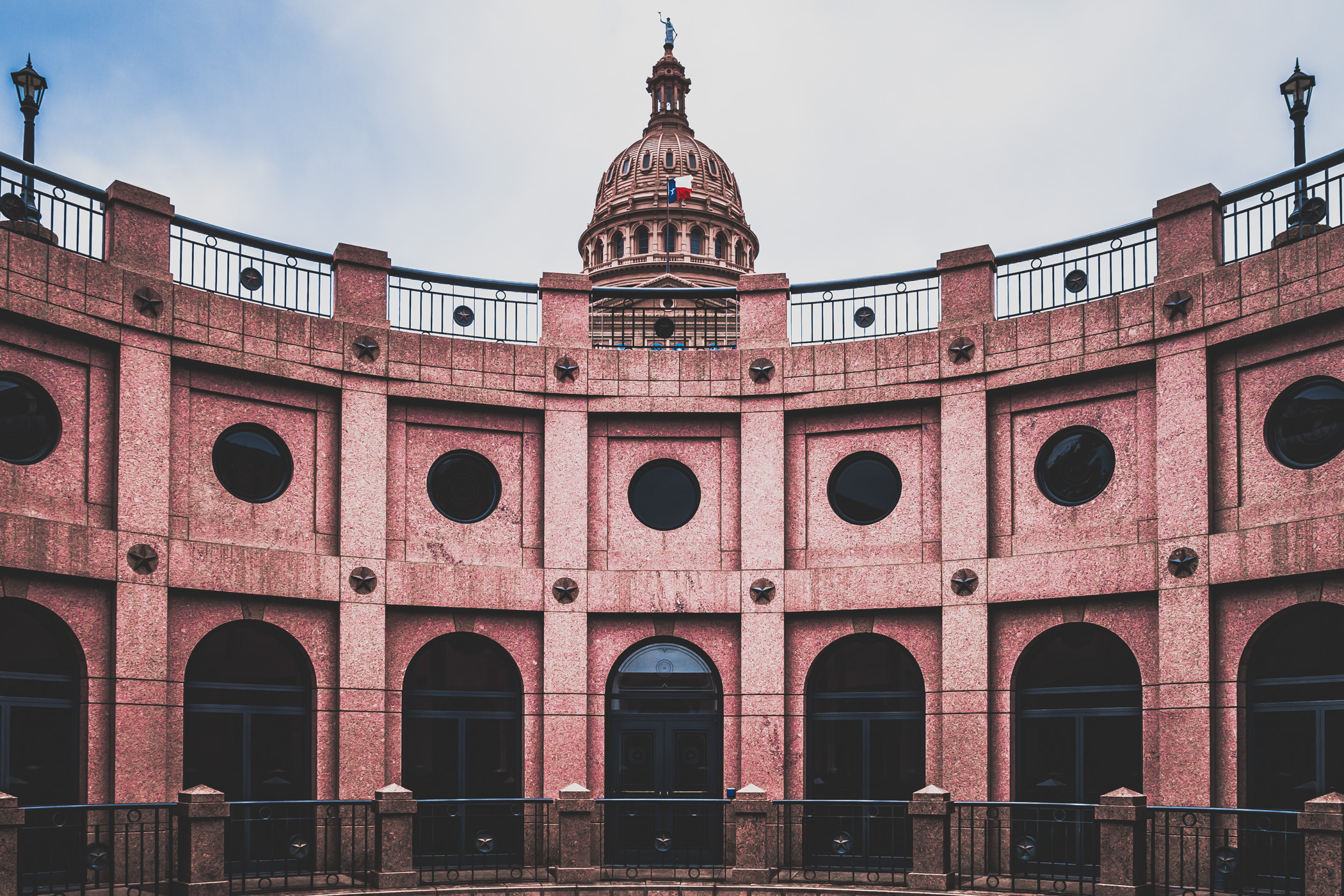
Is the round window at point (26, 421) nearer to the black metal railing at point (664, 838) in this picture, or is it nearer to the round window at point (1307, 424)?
the black metal railing at point (664, 838)

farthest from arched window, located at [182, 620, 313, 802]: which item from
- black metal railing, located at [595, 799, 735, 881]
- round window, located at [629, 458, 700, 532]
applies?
round window, located at [629, 458, 700, 532]

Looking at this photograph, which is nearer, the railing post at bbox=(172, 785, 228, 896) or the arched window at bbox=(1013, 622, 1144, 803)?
the railing post at bbox=(172, 785, 228, 896)

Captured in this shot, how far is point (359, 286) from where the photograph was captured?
19.9m

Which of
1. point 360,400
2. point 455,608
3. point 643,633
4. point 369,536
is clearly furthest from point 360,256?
point 643,633

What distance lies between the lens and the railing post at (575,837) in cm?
1681

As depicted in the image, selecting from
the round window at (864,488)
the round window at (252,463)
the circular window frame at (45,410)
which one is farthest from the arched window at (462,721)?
the circular window frame at (45,410)

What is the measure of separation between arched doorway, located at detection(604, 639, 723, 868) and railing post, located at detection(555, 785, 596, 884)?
231 centimetres

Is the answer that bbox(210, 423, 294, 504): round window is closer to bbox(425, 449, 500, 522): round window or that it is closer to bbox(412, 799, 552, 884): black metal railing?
bbox(425, 449, 500, 522): round window

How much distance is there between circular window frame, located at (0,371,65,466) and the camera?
16203mm

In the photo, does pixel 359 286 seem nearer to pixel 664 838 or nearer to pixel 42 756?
pixel 42 756

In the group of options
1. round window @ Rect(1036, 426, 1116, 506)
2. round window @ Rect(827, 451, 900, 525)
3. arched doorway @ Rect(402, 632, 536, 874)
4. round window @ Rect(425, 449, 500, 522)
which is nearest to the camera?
round window @ Rect(1036, 426, 1116, 506)

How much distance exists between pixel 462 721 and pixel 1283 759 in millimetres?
12009

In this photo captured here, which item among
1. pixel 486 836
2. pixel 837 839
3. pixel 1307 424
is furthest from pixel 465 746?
pixel 1307 424

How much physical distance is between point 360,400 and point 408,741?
217 inches
